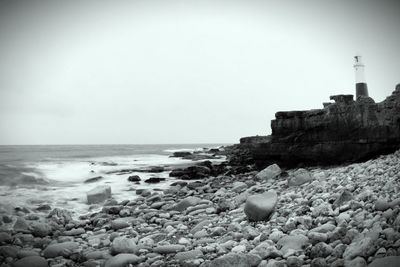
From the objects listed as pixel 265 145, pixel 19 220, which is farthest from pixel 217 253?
pixel 265 145

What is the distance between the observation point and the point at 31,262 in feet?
16.4

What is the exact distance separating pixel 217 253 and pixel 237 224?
4.58 feet

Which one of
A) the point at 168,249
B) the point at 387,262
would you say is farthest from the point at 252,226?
the point at 387,262

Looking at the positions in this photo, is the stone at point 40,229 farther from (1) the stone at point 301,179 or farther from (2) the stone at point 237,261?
(1) the stone at point 301,179

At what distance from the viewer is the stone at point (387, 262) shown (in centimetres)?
307

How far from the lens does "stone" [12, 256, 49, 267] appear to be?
4.91m

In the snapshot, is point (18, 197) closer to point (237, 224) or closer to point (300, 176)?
point (237, 224)

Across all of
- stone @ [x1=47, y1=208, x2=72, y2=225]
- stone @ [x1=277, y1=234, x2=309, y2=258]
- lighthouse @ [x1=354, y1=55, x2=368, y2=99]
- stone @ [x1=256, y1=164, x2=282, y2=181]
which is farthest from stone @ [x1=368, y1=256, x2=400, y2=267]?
lighthouse @ [x1=354, y1=55, x2=368, y2=99]

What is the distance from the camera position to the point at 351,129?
39.0ft

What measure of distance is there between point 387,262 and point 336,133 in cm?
1029

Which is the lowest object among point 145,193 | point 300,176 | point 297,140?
point 145,193

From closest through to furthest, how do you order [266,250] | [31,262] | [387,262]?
[387,262]
[266,250]
[31,262]

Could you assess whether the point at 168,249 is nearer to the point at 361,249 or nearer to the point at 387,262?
the point at 361,249

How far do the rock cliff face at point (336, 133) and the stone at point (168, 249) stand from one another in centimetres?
926
